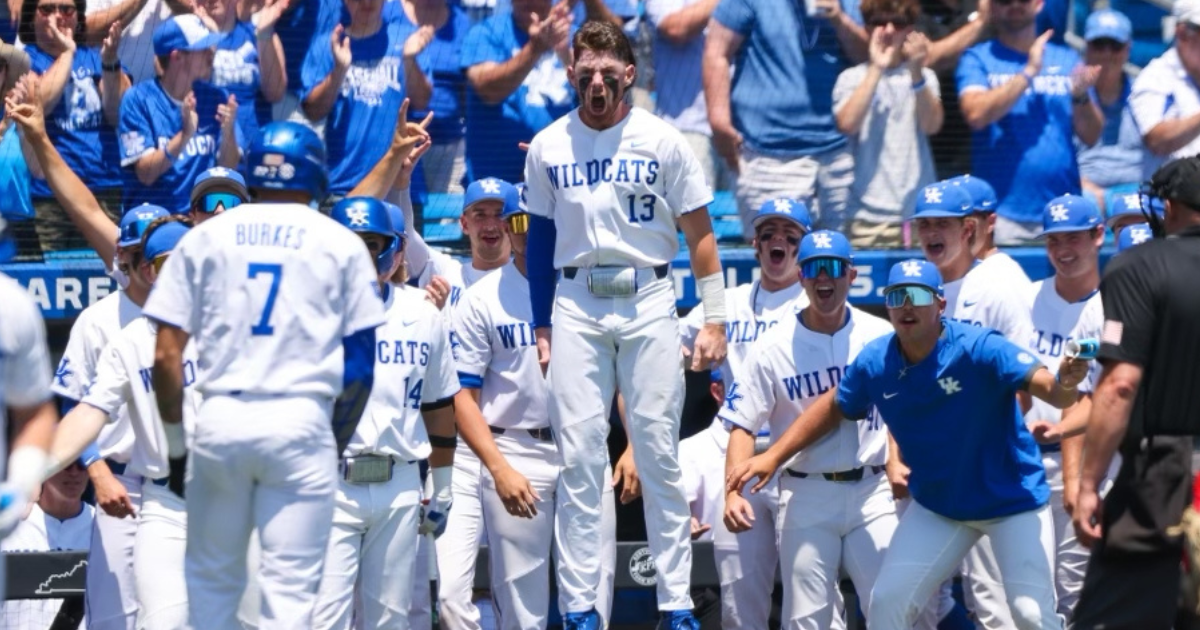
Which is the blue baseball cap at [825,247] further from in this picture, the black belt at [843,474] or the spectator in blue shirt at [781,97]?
the spectator in blue shirt at [781,97]

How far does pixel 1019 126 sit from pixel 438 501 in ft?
14.2

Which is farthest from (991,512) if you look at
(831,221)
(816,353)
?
(831,221)

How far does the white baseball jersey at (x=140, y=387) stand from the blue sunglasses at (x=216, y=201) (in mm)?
820

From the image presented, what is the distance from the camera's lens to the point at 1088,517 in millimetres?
5617

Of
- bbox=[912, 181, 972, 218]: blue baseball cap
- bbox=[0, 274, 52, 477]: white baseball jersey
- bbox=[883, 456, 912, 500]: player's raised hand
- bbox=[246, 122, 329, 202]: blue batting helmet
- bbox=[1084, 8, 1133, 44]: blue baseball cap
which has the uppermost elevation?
bbox=[1084, 8, 1133, 44]: blue baseball cap

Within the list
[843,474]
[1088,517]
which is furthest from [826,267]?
[1088,517]

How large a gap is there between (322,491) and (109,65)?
171 inches

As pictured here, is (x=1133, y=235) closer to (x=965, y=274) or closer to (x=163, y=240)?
(x=965, y=274)

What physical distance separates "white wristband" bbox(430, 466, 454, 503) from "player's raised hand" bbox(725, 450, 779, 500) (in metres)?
1.26

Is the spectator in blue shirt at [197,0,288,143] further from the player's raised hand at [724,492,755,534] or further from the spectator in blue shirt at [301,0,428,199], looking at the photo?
the player's raised hand at [724,492,755,534]

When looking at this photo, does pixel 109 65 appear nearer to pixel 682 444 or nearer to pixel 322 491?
pixel 682 444

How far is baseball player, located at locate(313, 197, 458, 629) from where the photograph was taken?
6.57 metres

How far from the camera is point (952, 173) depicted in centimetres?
984

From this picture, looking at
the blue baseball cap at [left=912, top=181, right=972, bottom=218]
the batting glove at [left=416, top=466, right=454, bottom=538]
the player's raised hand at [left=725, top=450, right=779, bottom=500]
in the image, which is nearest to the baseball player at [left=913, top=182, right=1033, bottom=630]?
the blue baseball cap at [left=912, top=181, right=972, bottom=218]
